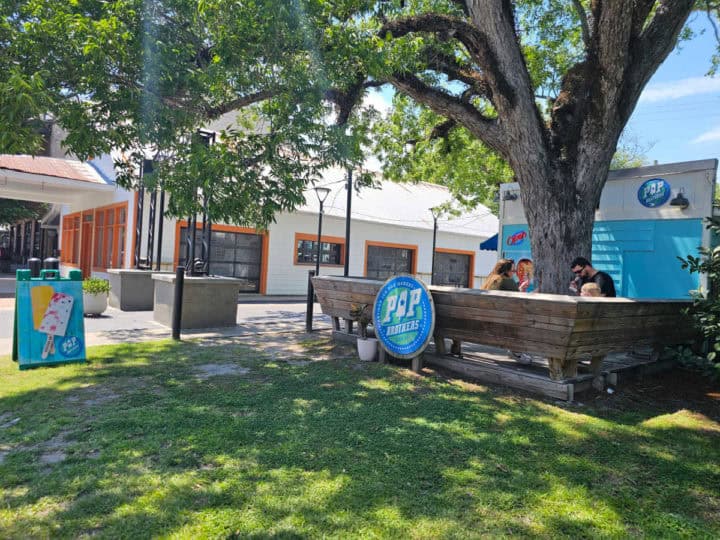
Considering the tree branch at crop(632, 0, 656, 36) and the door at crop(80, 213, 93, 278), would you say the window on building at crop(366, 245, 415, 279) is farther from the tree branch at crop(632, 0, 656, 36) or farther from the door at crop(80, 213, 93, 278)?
the tree branch at crop(632, 0, 656, 36)

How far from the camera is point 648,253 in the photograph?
26.3 ft

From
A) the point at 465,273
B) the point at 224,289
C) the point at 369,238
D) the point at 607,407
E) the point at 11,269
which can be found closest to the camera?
the point at 607,407

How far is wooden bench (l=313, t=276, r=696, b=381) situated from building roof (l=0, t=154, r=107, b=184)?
42.5ft

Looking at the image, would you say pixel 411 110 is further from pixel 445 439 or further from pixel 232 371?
pixel 445 439

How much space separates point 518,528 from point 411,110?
41.8 feet

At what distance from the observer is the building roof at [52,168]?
15.1 metres

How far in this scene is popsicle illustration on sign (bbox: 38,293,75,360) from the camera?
19.0 ft

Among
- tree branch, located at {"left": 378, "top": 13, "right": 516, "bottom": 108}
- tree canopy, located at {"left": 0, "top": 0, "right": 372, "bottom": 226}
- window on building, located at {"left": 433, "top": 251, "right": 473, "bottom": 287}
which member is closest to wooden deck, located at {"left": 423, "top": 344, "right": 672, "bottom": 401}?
tree canopy, located at {"left": 0, "top": 0, "right": 372, "bottom": 226}

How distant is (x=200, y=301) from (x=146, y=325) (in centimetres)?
123

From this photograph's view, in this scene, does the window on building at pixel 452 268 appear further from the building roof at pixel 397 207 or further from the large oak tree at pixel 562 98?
the large oak tree at pixel 562 98

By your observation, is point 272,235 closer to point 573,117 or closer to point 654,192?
point 573,117

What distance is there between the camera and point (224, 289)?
968cm

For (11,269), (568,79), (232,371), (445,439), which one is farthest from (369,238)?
(11,269)

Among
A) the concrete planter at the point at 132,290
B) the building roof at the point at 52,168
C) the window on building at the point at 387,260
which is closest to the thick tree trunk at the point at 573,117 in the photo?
the concrete planter at the point at 132,290
